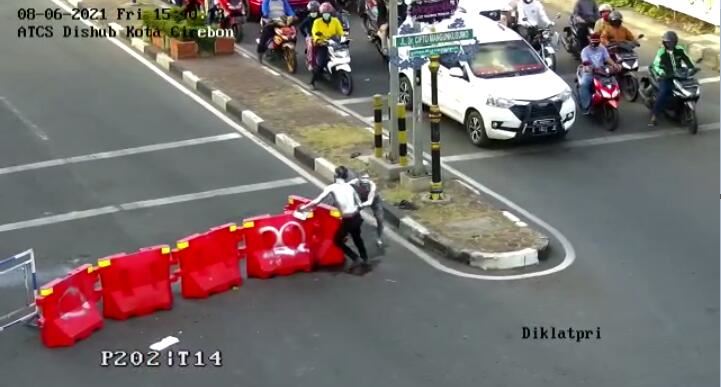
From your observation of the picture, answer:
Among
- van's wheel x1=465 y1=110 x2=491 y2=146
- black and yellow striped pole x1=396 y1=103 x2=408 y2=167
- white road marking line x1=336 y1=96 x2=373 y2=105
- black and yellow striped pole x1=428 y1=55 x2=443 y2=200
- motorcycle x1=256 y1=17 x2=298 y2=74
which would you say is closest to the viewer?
black and yellow striped pole x1=428 y1=55 x2=443 y2=200

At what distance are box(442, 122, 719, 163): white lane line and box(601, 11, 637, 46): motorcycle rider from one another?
95.6 inches

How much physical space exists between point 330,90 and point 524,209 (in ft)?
21.2

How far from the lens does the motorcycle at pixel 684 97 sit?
64.5 ft

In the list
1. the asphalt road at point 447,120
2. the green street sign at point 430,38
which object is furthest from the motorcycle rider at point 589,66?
the green street sign at point 430,38

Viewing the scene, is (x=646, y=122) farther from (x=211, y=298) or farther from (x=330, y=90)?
(x=211, y=298)

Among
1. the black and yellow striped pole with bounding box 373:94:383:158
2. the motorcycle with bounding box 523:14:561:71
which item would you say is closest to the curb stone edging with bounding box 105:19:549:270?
the black and yellow striped pole with bounding box 373:94:383:158

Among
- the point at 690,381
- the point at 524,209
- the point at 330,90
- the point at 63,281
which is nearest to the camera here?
the point at 690,381

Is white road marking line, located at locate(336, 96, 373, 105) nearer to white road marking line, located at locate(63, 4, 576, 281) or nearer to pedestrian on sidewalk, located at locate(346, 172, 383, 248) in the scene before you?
white road marking line, located at locate(63, 4, 576, 281)

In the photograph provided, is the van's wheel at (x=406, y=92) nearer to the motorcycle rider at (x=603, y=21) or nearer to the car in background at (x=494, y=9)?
the car in background at (x=494, y=9)

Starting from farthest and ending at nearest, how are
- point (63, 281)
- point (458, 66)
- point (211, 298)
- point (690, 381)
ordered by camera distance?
point (458, 66) → point (211, 298) → point (63, 281) → point (690, 381)

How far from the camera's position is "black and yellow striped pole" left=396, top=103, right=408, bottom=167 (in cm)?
1733

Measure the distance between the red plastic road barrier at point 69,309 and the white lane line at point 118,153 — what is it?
19.0 feet

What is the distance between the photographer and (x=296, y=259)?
14836 mm

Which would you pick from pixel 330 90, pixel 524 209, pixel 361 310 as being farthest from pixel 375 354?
pixel 330 90
